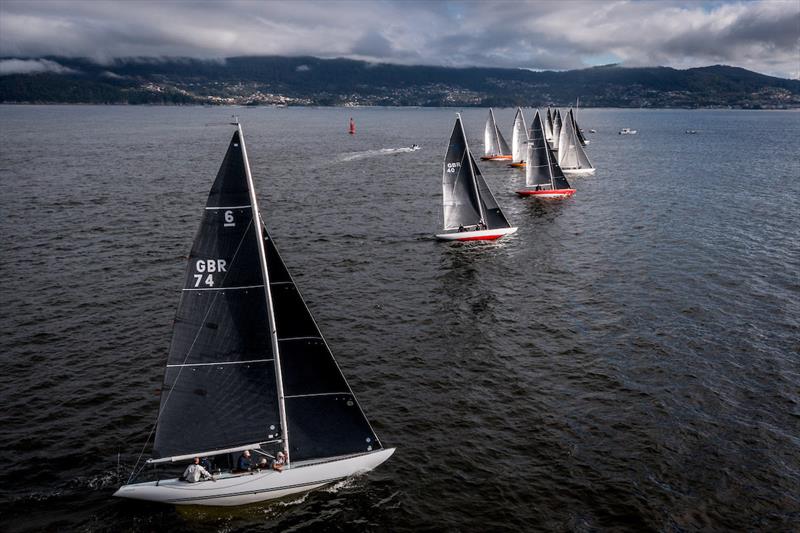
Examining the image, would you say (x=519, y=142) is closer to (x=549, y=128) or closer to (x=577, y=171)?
(x=549, y=128)

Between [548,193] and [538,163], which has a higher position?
[538,163]

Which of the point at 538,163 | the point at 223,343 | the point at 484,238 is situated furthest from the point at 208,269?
the point at 538,163

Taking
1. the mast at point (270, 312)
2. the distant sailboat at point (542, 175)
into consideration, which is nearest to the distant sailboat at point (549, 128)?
the distant sailboat at point (542, 175)

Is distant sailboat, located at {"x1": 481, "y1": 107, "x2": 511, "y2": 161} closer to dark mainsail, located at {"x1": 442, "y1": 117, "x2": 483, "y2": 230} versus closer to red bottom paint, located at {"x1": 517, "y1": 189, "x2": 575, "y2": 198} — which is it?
red bottom paint, located at {"x1": 517, "y1": 189, "x2": 575, "y2": 198}

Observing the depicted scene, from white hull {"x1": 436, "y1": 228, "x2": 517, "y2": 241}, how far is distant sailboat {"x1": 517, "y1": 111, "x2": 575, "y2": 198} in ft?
84.2

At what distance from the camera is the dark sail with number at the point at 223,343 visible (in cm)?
2002

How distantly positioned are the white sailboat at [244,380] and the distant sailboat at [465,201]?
123 ft

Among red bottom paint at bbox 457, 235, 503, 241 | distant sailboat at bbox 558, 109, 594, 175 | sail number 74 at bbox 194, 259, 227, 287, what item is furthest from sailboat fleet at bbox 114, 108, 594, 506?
distant sailboat at bbox 558, 109, 594, 175

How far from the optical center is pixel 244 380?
21.7 meters

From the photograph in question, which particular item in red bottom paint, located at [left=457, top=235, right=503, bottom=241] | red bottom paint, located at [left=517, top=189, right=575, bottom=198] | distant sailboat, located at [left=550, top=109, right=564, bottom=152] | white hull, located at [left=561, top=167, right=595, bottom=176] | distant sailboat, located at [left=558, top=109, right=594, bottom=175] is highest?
distant sailboat, located at [left=550, top=109, right=564, bottom=152]

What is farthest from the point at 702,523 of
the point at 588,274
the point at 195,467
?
the point at 588,274

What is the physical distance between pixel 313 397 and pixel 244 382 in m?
3.06

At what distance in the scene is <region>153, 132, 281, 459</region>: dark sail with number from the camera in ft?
65.7

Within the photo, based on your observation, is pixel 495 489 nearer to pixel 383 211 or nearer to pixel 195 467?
pixel 195 467
